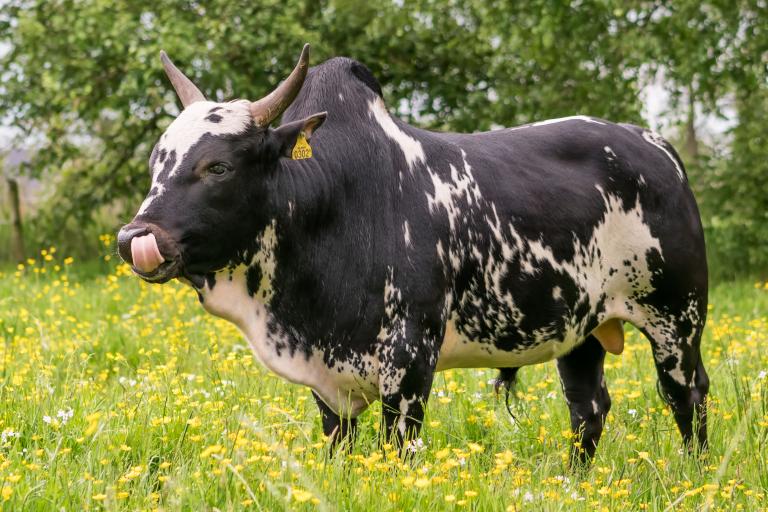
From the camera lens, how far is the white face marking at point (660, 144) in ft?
16.1

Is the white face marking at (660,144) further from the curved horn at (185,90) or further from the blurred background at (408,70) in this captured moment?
the blurred background at (408,70)

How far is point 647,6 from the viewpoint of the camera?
10250mm

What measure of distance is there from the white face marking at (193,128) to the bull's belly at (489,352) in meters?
1.15

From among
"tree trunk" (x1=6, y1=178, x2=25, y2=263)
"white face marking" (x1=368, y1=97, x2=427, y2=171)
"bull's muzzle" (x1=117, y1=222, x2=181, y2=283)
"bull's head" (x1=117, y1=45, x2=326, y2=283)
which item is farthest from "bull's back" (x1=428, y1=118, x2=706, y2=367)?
"tree trunk" (x1=6, y1=178, x2=25, y2=263)

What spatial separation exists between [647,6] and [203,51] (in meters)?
4.32

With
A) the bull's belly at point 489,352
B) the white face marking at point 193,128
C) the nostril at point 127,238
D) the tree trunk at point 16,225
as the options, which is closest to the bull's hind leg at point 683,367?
the bull's belly at point 489,352

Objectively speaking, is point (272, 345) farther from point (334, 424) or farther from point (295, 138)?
point (295, 138)

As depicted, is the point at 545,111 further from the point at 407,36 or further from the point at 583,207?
the point at 583,207

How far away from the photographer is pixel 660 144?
4.96 metres

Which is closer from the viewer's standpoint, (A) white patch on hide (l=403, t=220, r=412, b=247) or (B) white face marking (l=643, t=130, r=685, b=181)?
(A) white patch on hide (l=403, t=220, r=412, b=247)

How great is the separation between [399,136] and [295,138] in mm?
548

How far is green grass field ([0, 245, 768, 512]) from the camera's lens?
3.25 meters

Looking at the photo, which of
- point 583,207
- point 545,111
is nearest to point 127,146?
point 545,111

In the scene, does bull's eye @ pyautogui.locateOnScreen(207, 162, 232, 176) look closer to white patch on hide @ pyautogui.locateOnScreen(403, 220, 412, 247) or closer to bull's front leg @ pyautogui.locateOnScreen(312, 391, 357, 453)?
white patch on hide @ pyautogui.locateOnScreen(403, 220, 412, 247)
